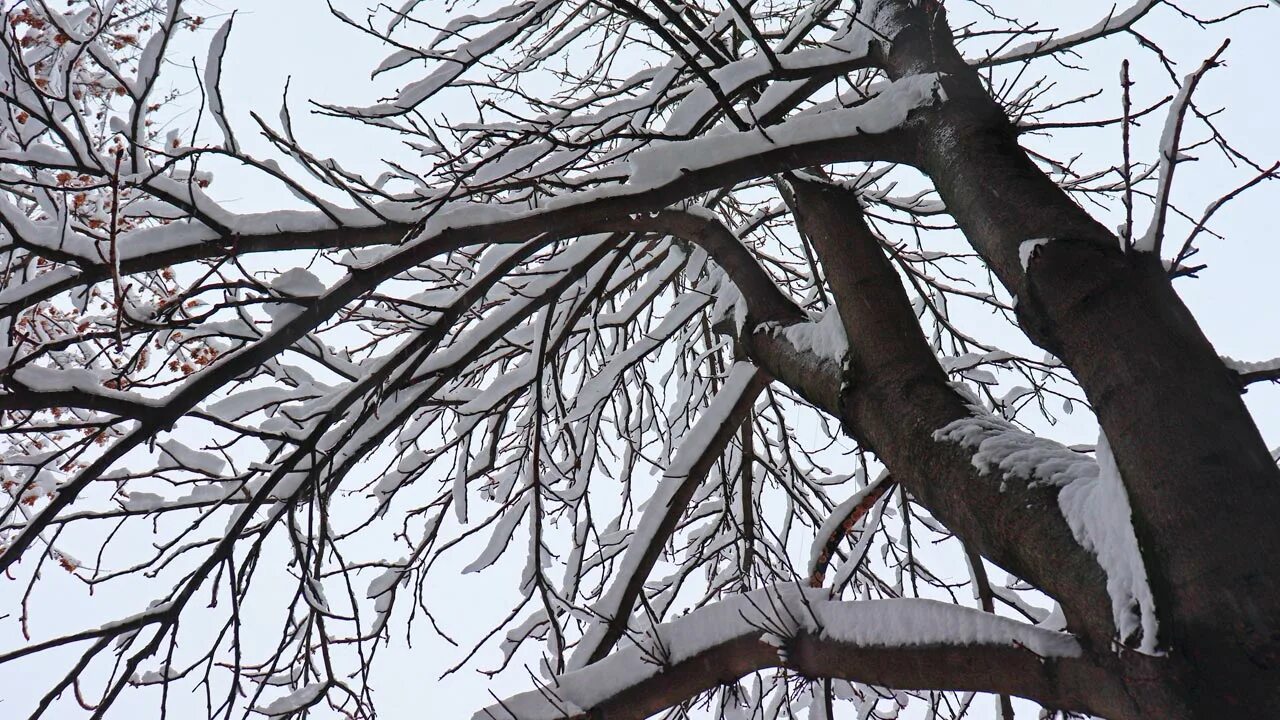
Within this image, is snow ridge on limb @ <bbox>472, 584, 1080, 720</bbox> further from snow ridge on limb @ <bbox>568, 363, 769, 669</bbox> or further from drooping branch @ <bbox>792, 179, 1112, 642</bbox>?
snow ridge on limb @ <bbox>568, 363, 769, 669</bbox>

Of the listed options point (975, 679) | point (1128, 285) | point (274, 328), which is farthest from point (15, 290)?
point (1128, 285)

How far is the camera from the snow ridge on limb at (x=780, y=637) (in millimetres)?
1489

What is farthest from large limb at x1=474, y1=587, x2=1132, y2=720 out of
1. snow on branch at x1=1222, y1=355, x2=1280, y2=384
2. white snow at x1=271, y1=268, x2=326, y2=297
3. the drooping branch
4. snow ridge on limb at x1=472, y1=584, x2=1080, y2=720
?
white snow at x1=271, y1=268, x2=326, y2=297

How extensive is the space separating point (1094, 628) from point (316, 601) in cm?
206

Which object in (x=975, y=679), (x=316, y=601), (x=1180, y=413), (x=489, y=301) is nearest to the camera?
(x=1180, y=413)

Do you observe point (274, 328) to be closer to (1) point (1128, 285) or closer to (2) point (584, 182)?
(2) point (584, 182)

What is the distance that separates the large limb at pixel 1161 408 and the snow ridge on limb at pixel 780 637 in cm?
25

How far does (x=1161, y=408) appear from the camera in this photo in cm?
133

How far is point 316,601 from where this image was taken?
7.93ft

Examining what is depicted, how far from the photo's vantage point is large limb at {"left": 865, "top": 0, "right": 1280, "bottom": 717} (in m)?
1.14

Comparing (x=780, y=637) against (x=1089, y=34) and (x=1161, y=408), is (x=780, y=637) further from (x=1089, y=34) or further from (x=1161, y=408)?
(x=1089, y=34)

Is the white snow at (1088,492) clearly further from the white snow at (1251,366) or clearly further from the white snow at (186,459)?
the white snow at (186,459)

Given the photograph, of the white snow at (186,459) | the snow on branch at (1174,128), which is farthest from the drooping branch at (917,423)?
the white snow at (186,459)

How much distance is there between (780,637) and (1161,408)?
0.87 metres
